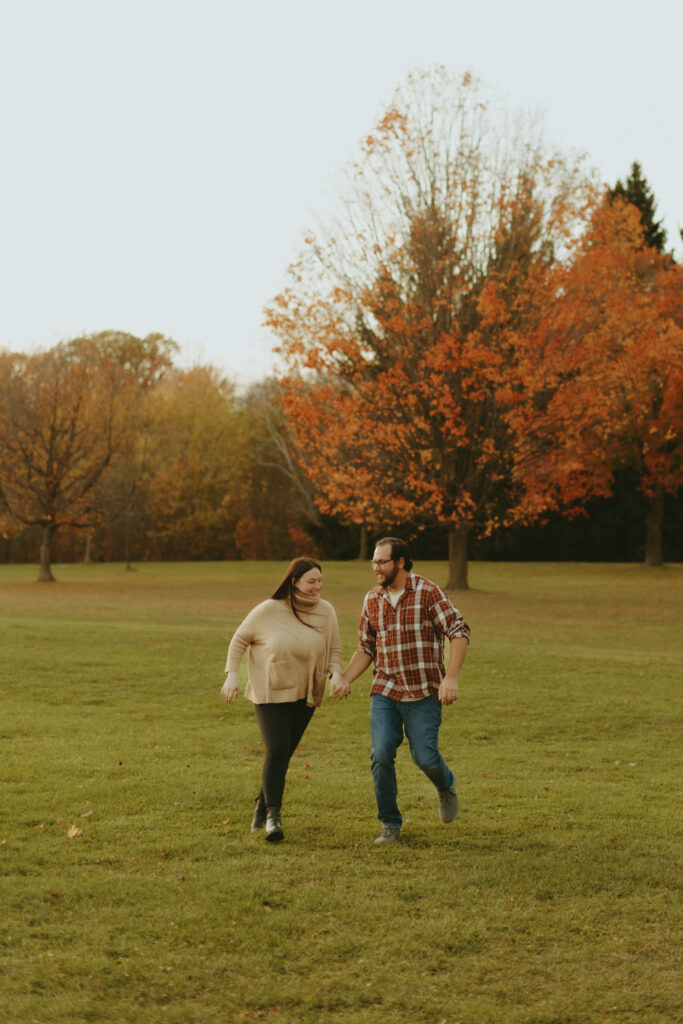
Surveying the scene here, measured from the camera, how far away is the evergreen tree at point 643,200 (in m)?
46.2

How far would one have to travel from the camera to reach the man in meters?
6.51

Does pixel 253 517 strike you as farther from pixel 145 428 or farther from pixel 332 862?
pixel 332 862

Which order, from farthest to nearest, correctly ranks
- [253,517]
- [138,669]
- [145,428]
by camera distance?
[253,517] → [145,428] → [138,669]

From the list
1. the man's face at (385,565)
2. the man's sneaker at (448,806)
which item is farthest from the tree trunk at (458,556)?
the man's face at (385,565)

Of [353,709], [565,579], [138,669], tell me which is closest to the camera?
[353,709]

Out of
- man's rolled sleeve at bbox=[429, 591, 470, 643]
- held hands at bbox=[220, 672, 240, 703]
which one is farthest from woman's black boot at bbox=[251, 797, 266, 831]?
man's rolled sleeve at bbox=[429, 591, 470, 643]

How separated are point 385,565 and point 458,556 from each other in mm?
23893

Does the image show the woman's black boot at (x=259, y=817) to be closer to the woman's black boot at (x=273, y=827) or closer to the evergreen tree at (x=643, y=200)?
the woman's black boot at (x=273, y=827)

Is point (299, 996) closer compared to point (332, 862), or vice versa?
point (299, 996)

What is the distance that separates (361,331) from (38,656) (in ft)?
50.6

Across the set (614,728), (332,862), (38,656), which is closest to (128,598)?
(38,656)

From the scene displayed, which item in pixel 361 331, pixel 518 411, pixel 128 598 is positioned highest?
pixel 361 331

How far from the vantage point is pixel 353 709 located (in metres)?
12.6

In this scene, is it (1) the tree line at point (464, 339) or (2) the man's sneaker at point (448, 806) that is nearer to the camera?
(2) the man's sneaker at point (448, 806)
